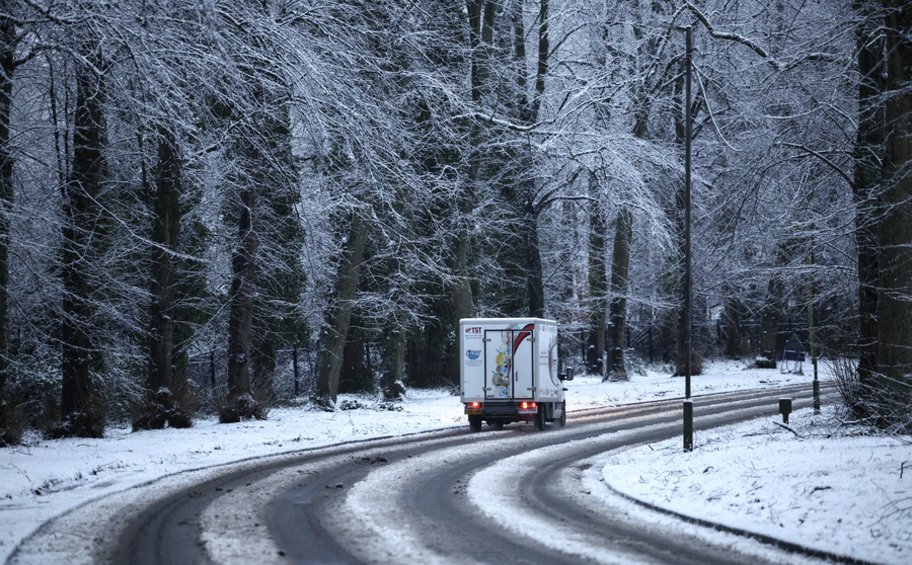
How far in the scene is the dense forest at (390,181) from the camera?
17.9 meters

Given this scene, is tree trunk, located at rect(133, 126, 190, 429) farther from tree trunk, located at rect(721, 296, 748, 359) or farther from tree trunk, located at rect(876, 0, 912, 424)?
tree trunk, located at rect(721, 296, 748, 359)

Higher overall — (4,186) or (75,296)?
(4,186)

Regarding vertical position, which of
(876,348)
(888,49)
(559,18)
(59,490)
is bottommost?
(59,490)

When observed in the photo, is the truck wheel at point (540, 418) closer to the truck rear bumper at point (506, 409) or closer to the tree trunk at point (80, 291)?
the truck rear bumper at point (506, 409)

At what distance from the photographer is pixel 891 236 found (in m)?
17.9

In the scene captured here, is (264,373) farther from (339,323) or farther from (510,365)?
(510,365)

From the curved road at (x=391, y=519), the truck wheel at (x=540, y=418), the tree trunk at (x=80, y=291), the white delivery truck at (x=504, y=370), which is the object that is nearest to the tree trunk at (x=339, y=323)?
the white delivery truck at (x=504, y=370)

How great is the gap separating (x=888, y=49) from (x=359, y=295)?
74.8 feet

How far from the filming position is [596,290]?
47.8 meters

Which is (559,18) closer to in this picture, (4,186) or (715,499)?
(4,186)

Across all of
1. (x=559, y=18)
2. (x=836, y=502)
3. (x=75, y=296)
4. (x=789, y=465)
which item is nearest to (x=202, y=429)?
(x=75, y=296)

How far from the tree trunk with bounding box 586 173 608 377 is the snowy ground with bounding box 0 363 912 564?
20.7 meters

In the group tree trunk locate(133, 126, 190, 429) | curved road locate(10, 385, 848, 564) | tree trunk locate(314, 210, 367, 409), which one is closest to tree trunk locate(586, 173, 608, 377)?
tree trunk locate(314, 210, 367, 409)

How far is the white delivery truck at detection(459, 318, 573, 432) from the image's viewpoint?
2591 centimetres
